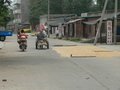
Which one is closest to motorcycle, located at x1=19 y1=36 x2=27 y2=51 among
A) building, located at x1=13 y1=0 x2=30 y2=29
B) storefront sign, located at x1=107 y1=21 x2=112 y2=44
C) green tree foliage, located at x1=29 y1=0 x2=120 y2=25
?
storefront sign, located at x1=107 y1=21 x2=112 y2=44

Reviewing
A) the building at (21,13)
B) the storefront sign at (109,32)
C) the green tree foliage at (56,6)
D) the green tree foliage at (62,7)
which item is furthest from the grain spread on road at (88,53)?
the building at (21,13)

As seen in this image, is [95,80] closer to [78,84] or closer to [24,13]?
[78,84]

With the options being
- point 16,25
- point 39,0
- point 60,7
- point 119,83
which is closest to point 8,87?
point 119,83

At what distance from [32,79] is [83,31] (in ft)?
126

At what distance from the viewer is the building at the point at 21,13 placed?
10119 cm

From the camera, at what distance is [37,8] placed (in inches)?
3406

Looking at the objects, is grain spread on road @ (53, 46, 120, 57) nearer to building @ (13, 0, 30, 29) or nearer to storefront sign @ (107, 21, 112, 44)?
storefront sign @ (107, 21, 112, 44)

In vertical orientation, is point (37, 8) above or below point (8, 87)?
above

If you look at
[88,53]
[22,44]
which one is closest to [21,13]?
[22,44]

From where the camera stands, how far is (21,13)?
103 m

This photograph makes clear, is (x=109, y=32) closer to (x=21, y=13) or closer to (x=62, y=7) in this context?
(x=62, y=7)

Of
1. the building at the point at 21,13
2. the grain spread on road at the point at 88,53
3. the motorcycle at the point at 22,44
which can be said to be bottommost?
the grain spread on road at the point at 88,53

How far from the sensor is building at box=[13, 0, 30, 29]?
332ft

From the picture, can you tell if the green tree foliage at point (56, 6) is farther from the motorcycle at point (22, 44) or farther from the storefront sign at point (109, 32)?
the motorcycle at point (22, 44)
